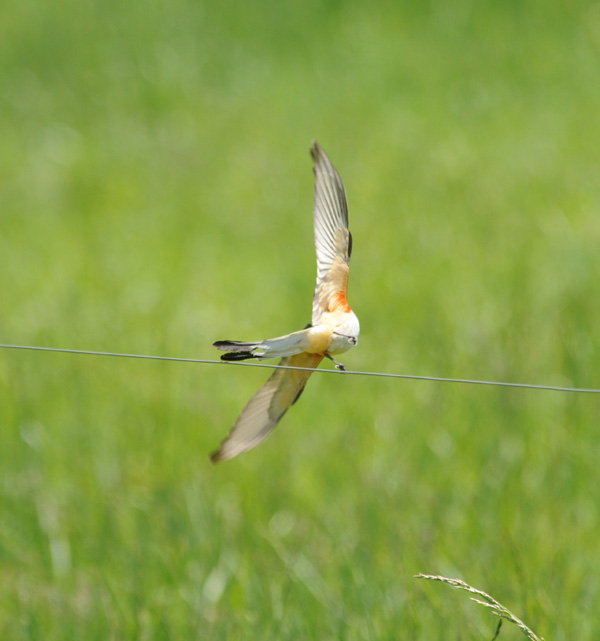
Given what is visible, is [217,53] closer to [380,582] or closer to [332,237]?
[380,582]

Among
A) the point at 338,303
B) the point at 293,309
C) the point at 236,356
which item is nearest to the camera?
the point at 236,356

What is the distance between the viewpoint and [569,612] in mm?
2422

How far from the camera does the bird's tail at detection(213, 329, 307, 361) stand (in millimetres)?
1039

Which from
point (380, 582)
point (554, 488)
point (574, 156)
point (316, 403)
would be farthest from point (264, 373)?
point (574, 156)

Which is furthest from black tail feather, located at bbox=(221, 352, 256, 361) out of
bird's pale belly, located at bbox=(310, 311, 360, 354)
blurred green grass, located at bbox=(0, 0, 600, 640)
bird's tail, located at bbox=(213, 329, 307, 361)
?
blurred green grass, located at bbox=(0, 0, 600, 640)

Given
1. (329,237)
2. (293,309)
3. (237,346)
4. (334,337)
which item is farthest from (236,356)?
(293,309)

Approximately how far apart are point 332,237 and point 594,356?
2648 millimetres

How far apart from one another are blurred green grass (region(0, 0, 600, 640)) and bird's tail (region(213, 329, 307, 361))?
3.99ft

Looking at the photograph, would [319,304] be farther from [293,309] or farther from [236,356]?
[293,309]

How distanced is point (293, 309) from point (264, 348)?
3.19 m

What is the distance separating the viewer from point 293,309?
425 centimetres

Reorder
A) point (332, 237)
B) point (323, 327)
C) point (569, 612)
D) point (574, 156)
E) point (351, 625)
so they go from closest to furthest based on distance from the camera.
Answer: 1. point (323, 327)
2. point (332, 237)
3. point (351, 625)
4. point (569, 612)
5. point (574, 156)

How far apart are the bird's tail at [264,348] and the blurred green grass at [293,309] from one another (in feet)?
3.99

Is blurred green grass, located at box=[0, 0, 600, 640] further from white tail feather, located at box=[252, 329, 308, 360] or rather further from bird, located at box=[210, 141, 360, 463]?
white tail feather, located at box=[252, 329, 308, 360]
